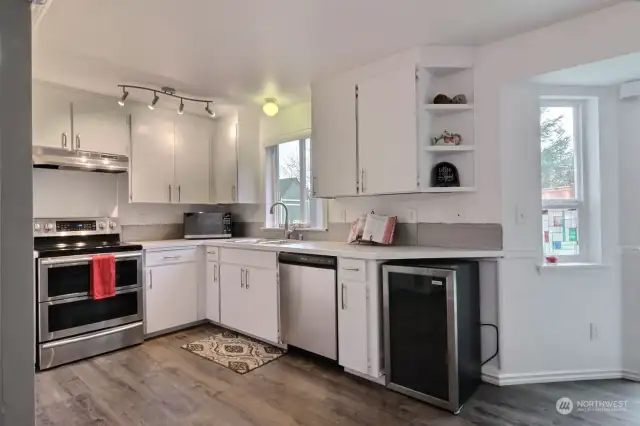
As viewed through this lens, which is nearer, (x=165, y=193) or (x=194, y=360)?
(x=194, y=360)

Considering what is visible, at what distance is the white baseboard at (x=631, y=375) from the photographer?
2600 millimetres

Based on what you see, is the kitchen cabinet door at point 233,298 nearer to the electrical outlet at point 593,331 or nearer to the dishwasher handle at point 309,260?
the dishwasher handle at point 309,260

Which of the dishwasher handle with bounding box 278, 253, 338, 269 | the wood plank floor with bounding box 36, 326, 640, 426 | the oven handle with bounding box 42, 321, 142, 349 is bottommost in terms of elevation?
the wood plank floor with bounding box 36, 326, 640, 426

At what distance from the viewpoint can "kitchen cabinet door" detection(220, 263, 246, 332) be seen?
357cm

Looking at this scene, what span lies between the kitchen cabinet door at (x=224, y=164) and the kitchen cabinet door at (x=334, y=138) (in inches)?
51.8

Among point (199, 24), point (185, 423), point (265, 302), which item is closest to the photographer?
point (185, 423)

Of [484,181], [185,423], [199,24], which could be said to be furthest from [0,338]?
[484,181]

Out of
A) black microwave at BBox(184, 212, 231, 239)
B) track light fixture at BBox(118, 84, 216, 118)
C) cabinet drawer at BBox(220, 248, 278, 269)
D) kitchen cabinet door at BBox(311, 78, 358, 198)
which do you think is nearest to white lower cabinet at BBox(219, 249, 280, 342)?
cabinet drawer at BBox(220, 248, 278, 269)

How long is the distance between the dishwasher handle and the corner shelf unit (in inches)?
33.5

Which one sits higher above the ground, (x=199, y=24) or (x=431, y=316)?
(x=199, y=24)

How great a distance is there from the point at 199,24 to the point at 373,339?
2296 millimetres

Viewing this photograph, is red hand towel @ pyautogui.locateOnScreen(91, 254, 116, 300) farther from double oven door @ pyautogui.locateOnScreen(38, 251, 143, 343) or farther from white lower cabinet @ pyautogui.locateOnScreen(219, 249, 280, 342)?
white lower cabinet @ pyautogui.locateOnScreen(219, 249, 280, 342)

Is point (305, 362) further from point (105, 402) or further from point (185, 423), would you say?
point (105, 402)

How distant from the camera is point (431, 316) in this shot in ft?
7.64
